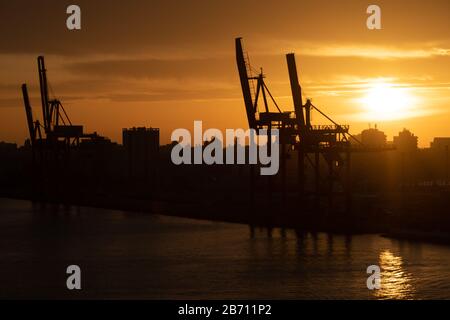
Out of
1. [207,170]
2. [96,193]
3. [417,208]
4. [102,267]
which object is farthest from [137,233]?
[207,170]

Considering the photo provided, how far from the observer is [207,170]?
96.6 metres

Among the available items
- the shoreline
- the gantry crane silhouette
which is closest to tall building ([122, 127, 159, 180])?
the shoreline

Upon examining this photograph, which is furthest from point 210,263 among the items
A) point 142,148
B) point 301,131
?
→ point 142,148

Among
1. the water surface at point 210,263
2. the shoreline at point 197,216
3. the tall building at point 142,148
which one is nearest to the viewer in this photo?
the water surface at point 210,263

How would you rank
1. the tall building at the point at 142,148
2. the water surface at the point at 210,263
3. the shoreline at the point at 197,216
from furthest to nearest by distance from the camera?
the tall building at the point at 142,148
the shoreline at the point at 197,216
the water surface at the point at 210,263

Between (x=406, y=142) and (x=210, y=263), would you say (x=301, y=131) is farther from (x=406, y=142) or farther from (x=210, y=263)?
(x=406, y=142)

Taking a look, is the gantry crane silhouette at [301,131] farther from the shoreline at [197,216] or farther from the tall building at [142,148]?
the tall building at [142,148]

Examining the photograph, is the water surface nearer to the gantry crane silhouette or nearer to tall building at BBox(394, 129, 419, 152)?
the gantry crane silhouette

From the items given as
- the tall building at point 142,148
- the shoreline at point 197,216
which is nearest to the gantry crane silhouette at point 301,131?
the shoreline at point 197,216

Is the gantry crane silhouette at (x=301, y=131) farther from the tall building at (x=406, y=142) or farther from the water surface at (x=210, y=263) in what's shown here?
the tall building at (x=406, y=142)

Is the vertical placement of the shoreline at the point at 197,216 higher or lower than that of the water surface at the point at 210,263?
higher

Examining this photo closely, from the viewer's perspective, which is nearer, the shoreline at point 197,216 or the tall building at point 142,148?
the shoreline at point 197,216

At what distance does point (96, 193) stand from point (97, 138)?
28.7 ft

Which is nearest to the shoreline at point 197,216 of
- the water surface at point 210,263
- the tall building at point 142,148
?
the water surface at point 210,263
